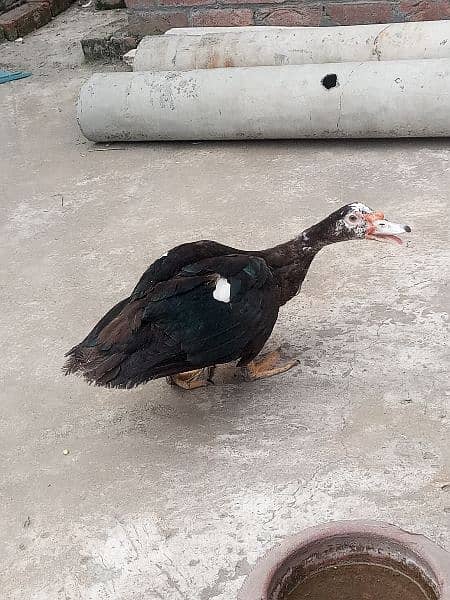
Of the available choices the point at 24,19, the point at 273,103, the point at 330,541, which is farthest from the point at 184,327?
the point at 24,19

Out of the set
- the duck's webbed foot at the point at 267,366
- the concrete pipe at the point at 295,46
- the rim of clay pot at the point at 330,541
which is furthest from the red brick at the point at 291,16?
the rim of clay pot at the point at 330,541

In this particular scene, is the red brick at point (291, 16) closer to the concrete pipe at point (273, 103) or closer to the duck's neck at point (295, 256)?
the concrete pipe at point (273, 103)

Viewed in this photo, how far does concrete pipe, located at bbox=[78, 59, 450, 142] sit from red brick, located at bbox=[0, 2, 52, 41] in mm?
2542

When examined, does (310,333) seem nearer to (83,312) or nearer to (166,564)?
(83,312)

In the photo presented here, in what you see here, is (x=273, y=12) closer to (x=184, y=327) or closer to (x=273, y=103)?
(x=273, y=103)

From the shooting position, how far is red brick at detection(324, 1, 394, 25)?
6207 millimetres

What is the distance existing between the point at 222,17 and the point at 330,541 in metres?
4.76

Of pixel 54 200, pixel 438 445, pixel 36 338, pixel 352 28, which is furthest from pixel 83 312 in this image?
pixel 352 28

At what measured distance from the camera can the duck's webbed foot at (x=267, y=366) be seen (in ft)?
11.3

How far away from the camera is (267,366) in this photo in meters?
3.49

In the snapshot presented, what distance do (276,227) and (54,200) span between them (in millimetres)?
1271

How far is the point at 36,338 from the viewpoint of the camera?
387 centimetres

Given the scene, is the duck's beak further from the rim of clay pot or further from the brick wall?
the brick wall

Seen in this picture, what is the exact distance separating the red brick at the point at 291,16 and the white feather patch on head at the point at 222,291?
12.0 feet
